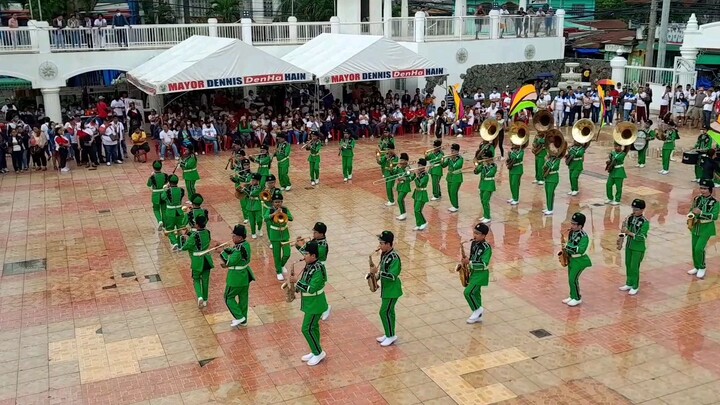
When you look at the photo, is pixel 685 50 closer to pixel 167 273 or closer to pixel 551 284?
Result: pixel 551 284

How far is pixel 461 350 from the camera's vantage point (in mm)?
9922

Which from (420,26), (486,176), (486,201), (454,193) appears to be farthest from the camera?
(420,26)

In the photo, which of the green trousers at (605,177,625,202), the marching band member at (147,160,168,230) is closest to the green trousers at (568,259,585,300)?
the green trousers at (605,177,625,202)

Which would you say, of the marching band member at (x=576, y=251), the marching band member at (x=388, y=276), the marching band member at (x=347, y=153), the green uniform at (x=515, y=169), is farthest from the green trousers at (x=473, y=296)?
the marching band member at (x=347, y=153)

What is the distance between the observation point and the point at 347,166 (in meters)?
19.4

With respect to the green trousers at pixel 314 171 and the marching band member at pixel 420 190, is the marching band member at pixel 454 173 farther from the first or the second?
the green trousers at pixel 314 171

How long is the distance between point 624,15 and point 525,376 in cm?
4280

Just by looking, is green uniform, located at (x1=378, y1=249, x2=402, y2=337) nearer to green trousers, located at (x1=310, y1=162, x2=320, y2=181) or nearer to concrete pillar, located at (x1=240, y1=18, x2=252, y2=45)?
green trousers, located at (x1=310, y1=162, x2=320, y2=181)

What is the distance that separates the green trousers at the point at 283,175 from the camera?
1808cm

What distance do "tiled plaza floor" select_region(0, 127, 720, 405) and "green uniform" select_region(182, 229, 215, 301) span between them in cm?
47

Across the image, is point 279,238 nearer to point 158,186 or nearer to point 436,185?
point 158,186

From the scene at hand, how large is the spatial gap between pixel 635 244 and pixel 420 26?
1900 cm

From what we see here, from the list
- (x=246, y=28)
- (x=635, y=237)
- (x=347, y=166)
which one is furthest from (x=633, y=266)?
(x=246, y=28)

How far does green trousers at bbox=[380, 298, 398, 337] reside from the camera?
980cm
